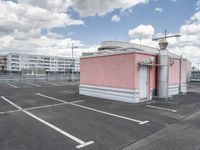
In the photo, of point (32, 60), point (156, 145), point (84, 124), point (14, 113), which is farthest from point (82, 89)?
point (32, 60)

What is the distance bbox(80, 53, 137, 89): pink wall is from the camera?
370 inches

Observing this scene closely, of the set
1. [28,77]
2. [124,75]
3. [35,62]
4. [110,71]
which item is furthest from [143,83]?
[35,62]

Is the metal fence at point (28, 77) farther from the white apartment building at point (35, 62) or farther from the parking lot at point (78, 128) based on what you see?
the white apartment building at point (35, 62)

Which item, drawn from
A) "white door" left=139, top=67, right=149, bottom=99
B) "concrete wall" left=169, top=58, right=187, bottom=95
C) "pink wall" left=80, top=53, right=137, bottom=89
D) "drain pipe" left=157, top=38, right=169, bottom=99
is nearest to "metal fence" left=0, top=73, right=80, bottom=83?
"pink wall" left=80, top=53, right=137, bottom=89

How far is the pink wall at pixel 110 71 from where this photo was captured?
941cm

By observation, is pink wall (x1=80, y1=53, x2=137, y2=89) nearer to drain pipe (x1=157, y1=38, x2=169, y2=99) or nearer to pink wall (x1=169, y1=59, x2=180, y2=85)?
drain pipe (x1=157, y1=38, x2=169, y2=99)

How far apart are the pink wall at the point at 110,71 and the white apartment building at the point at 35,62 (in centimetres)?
5781

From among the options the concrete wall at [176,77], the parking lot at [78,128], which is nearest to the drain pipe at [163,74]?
the concrete wall at [176,77]

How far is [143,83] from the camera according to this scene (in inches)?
387

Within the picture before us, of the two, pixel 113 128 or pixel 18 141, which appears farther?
pixel 113 128

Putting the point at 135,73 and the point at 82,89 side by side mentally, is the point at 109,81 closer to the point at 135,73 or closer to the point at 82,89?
the point at 135,73

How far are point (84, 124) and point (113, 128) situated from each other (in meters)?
1.02

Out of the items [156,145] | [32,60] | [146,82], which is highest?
[32,60]

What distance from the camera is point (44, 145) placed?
3848 mm
